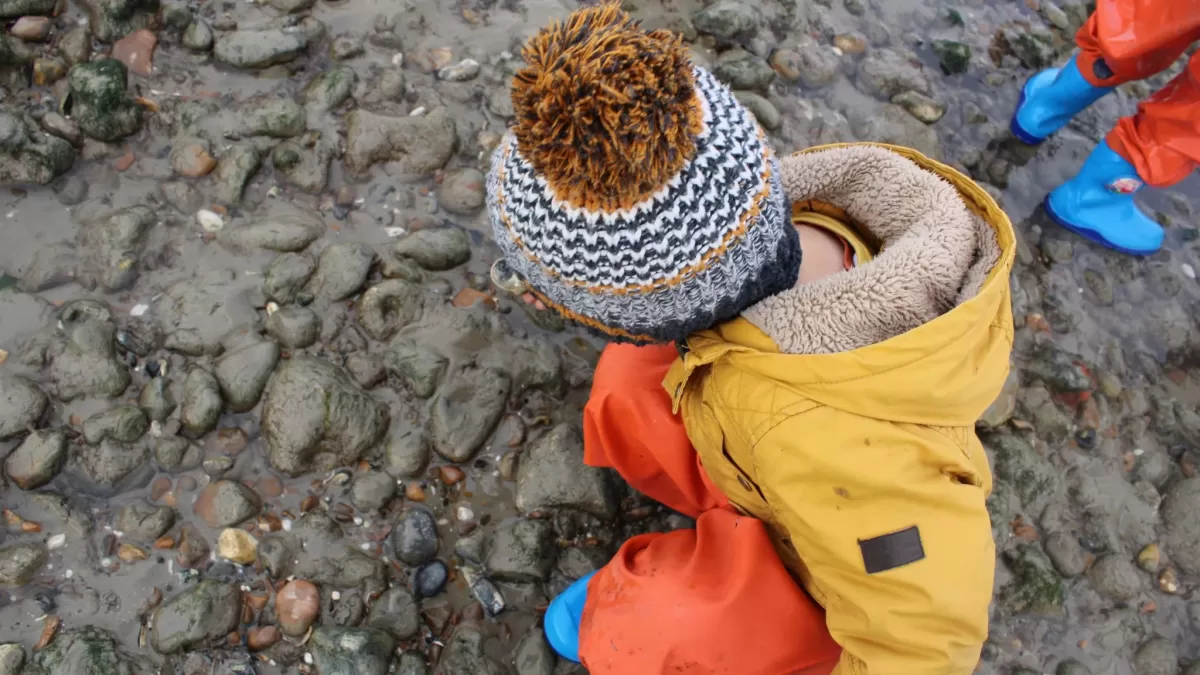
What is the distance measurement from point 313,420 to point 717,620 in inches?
54.4

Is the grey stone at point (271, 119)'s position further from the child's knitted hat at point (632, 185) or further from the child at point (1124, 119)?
the child at point (1124, 119)

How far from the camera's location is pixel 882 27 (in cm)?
350

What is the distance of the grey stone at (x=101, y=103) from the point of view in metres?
2.61

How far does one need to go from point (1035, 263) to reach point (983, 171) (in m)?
0.49

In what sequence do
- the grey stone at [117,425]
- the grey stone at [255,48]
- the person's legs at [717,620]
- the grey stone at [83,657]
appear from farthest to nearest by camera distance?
the grey stone at [255,48] → the grey stone at [117,425] → the grey stone at [83,657] → the person's legs at [717,620]

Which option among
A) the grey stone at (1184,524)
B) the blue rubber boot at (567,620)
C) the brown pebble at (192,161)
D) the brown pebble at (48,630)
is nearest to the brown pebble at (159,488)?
the brown pebble at (48,630)

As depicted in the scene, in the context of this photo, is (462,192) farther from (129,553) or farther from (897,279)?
(897,279)

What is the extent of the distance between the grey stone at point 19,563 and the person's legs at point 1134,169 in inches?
157

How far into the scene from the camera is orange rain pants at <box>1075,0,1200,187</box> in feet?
8.53

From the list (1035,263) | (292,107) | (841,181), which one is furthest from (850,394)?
(292,107)

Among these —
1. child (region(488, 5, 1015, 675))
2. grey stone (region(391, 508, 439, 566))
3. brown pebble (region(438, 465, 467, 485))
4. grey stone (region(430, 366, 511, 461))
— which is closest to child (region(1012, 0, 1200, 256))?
child (region(488, 5, 1015, 675))

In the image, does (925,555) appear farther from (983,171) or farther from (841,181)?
(983,171)

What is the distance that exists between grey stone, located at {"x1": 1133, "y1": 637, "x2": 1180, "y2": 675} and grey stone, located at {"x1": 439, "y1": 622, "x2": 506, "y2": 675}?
6.93 feet

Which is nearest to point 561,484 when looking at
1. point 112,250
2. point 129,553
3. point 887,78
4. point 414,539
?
point 414,539
